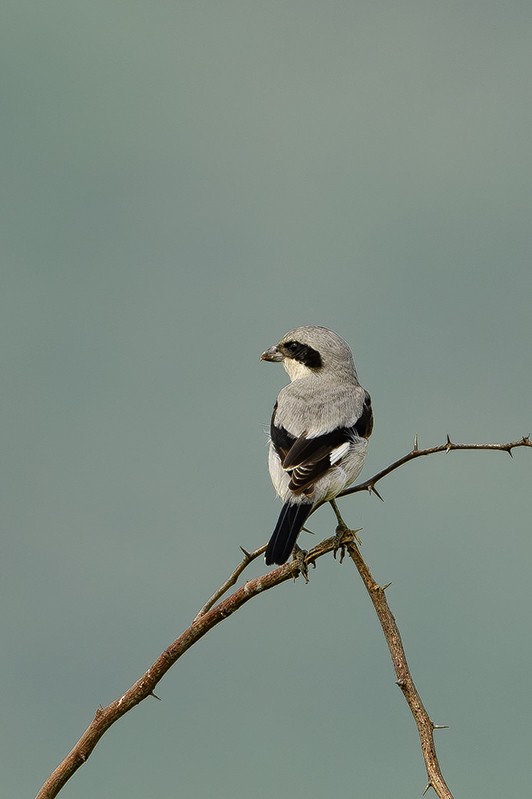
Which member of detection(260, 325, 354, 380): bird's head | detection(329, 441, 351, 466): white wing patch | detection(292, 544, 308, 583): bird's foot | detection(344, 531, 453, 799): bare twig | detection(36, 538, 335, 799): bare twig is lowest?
detection(36, 538, 335, 799): bare twig

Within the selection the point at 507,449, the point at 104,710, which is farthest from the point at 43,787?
the point at 507,449

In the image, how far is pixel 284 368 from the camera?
263 inches

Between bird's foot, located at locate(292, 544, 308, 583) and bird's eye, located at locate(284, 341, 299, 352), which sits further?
bird's eye, located at locate(284, 341, 299, 352)

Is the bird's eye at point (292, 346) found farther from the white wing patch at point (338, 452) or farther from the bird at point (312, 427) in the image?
the white wing patch at point (338, 452)

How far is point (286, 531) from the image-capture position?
4.70 metres

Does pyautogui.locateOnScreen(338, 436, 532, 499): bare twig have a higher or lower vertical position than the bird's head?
lower

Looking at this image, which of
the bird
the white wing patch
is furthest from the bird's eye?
the white wing patch

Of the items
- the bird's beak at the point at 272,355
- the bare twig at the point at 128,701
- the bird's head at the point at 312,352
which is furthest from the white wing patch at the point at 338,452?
the bare twig at the point at 128,701

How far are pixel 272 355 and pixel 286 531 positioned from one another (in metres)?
2.12

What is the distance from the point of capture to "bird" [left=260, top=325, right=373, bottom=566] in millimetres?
5168

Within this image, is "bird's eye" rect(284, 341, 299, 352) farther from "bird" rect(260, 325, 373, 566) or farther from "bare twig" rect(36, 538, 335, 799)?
"bare twig" rect(36, 538, 335, 799)

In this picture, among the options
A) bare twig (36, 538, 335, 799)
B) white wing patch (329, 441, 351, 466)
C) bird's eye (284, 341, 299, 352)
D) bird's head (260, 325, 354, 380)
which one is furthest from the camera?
bird's eye (284, 341, 299, 352)

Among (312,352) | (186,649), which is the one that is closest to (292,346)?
(312,352)

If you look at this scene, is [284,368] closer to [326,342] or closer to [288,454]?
[326,342]
